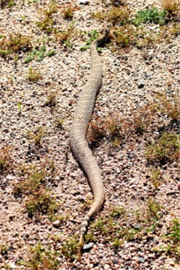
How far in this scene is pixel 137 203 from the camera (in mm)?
7734

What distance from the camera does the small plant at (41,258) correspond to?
6906 millimetres

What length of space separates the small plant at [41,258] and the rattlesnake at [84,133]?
0.43m

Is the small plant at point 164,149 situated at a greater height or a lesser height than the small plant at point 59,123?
lesser

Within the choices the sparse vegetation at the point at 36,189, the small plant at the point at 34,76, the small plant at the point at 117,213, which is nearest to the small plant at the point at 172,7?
the small plant at the point at 34,76

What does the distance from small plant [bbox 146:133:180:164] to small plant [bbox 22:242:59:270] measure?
2.48 meters

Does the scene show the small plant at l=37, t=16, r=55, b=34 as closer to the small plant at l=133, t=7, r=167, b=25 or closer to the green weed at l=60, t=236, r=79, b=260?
the small plant at l=133, t=7, r=167, b=25

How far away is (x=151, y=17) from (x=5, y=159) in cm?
543

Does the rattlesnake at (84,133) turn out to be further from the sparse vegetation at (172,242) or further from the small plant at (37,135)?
the sparse vegetation at (172,242)

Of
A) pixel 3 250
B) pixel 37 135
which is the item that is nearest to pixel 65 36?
pixel 37 135

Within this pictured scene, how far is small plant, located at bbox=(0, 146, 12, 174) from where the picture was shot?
877 cm

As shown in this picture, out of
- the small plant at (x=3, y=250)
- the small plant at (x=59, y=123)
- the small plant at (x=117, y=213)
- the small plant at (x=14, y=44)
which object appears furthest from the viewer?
the small plant at (x=14, y=44)

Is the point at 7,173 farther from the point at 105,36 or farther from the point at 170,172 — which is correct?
the point at 105,36

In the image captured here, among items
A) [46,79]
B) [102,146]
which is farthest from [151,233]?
[46,79]

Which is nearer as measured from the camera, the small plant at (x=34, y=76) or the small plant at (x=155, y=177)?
the small plant at (x=155, y=177)
